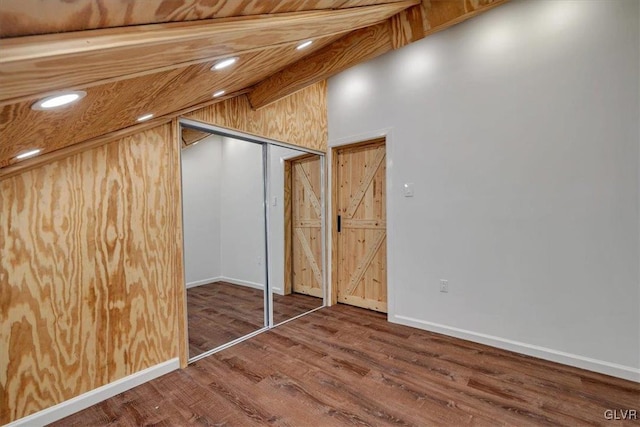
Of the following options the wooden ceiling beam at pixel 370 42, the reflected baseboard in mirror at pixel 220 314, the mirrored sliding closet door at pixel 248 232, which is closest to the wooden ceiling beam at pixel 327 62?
the wooden ceiling beam at pixel 370 42

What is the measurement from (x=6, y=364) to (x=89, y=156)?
1277 millimetres

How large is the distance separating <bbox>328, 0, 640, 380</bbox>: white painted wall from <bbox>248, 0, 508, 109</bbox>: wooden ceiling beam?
749 mm

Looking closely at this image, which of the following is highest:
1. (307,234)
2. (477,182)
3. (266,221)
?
(477,182)

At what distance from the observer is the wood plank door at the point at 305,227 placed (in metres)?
4.05

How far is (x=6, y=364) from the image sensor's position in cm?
163

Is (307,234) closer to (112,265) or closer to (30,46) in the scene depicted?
(112,265)

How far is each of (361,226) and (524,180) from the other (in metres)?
1.81

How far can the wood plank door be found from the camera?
13.3ft

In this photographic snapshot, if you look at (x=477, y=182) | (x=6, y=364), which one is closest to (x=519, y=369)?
(x=477, y=182)

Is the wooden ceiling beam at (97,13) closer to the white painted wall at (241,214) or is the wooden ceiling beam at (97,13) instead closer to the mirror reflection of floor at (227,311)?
the mirror reflection of floor at (227,311)

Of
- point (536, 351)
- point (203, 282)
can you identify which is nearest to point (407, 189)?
point (536, 351)

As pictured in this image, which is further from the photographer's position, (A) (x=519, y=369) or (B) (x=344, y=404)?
(A) (x=519, y=369)

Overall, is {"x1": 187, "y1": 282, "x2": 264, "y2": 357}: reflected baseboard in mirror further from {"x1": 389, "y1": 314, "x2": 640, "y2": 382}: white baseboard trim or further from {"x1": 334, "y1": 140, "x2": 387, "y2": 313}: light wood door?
{"x1": 389, "y1": 314, "x2": 640, "y2": 382}: white baseboard trim

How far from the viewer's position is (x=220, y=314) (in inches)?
138
